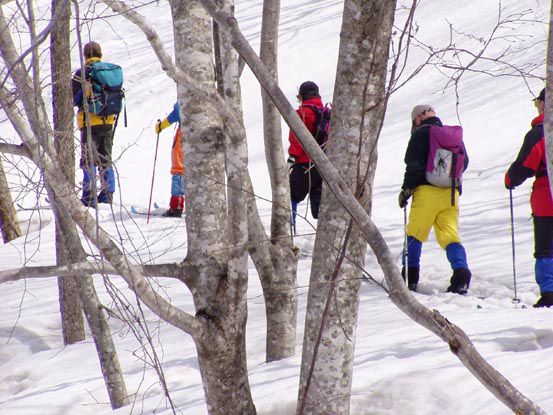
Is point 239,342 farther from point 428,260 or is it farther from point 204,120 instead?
point 428,260

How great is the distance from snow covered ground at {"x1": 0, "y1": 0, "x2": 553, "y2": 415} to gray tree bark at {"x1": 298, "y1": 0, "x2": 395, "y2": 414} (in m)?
0.76

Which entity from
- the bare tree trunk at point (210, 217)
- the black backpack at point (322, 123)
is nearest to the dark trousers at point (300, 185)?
the black backpack at point (322, 123)

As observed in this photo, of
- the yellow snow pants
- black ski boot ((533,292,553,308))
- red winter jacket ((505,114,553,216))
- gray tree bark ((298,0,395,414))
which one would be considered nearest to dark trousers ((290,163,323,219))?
the yellow snow pants

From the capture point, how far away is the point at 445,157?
648 centimetres

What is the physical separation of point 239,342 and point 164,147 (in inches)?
486

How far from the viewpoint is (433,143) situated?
645 cm

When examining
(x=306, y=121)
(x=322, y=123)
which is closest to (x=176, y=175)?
(x=306, y=121)

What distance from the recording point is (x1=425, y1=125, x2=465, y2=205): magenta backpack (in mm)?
6406

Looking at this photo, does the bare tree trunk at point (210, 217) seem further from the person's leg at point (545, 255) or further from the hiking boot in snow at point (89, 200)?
the person's leg at point (545, 255)

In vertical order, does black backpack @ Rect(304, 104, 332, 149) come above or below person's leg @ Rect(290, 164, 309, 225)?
above

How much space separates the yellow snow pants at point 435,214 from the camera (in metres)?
6.66

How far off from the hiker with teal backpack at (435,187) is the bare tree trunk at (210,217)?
3.34m

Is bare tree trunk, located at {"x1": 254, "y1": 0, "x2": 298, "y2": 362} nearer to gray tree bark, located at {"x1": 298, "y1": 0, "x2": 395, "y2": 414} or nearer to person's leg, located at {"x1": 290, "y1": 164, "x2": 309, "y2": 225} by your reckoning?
gray tree bark, located at {"x1": 298, "y1": 0, "x2": 395, "y2": 414}

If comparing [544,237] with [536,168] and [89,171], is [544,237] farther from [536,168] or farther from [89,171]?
[89,171]
